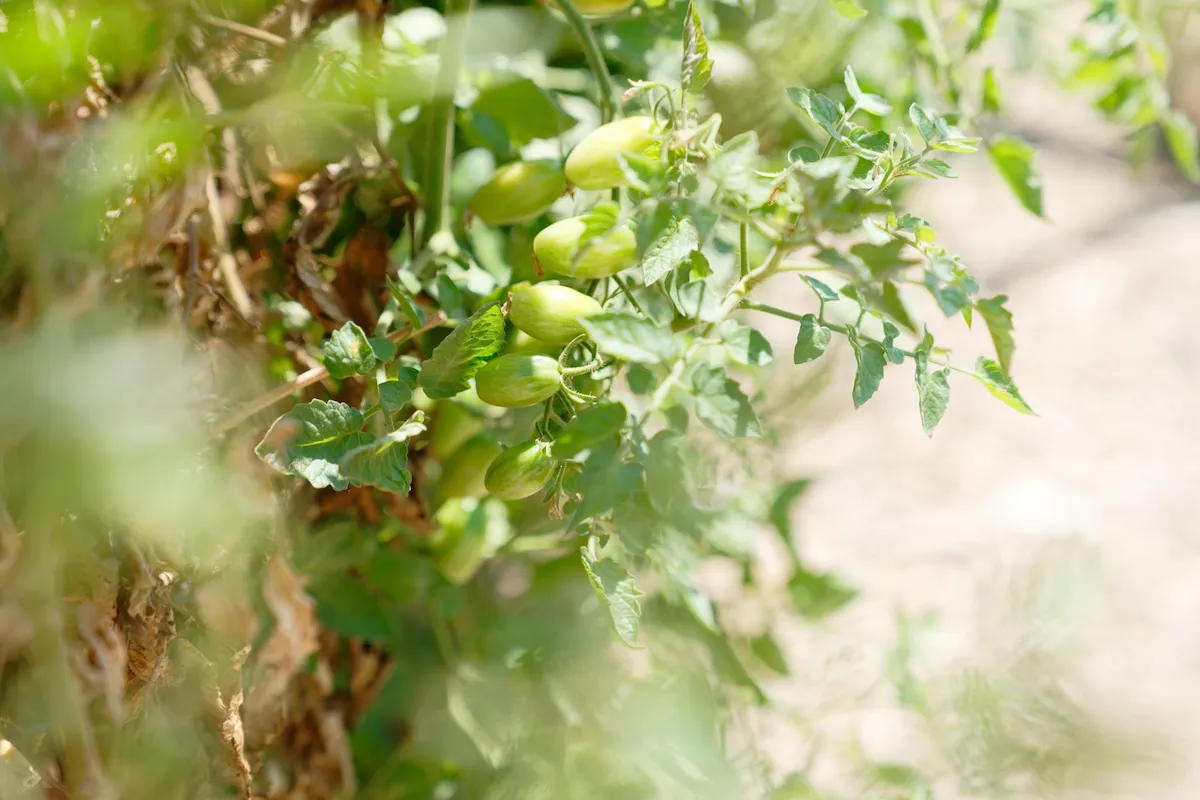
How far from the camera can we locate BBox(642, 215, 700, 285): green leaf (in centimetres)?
32

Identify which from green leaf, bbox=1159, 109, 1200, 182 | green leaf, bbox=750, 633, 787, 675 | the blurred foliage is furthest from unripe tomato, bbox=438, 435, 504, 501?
green leaf, bbox=1159, 109, 1200, 182

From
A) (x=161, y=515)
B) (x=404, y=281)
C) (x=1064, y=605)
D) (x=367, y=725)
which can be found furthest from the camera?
(x=1064, y=605)

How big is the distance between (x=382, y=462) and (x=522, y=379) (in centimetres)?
6

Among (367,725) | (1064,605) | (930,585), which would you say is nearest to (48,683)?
(367,725)

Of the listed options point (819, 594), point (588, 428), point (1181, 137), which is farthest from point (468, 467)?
point (1181, 137)

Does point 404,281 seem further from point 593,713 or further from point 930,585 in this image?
point 930,585


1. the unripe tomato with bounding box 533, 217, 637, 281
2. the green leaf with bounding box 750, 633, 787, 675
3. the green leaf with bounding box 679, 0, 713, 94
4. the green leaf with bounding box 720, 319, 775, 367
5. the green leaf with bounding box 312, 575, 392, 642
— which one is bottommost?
the green leaf with bounding box 750, 633, 787, 675

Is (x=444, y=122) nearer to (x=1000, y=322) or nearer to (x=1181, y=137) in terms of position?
(x=1000, y=322)

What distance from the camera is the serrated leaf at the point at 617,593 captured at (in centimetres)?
34

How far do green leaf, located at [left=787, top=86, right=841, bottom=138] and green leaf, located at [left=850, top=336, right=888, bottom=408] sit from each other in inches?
2.8

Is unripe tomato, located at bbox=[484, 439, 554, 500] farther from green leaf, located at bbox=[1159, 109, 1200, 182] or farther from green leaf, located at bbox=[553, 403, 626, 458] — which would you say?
green leaf, located at bbox=[1159, 109, 1200, 182]

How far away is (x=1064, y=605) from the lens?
2.74ft

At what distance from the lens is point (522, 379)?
1.14 feet

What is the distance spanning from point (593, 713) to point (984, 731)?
0.27m
